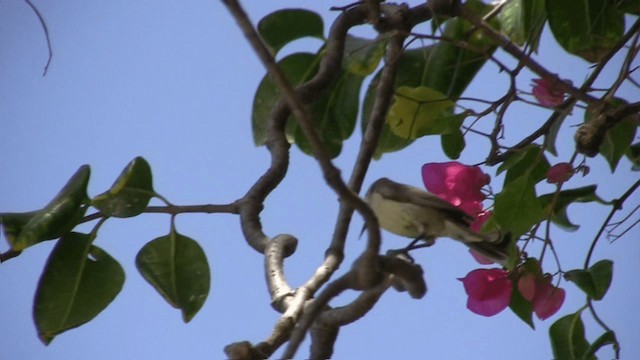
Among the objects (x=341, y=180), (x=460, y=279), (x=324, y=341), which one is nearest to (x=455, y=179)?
(x=460, y=279)

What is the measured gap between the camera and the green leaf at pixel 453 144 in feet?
4.50

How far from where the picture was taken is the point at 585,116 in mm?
1325

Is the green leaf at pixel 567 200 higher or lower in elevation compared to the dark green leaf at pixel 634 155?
lower

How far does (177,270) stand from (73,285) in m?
0.14

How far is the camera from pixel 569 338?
1297mm

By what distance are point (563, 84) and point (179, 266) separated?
555 millimetres

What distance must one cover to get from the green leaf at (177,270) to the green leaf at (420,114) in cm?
32

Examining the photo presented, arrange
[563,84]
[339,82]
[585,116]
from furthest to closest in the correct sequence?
[339,82] → [585,116] → [563,84]

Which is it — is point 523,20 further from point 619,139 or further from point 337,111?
point 337,111

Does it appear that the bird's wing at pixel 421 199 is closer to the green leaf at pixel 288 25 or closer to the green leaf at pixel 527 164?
the green leaf at pixel 527 164

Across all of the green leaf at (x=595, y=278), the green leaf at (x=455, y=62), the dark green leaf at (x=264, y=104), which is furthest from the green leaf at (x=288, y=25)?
the green leaf at (x=595, y=278)

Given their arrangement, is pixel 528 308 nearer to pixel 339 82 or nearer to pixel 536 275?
pixel 536 275

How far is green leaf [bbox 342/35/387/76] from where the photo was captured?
1327mm

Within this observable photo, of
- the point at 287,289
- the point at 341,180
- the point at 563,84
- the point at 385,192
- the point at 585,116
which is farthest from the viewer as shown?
the point at 585,116
